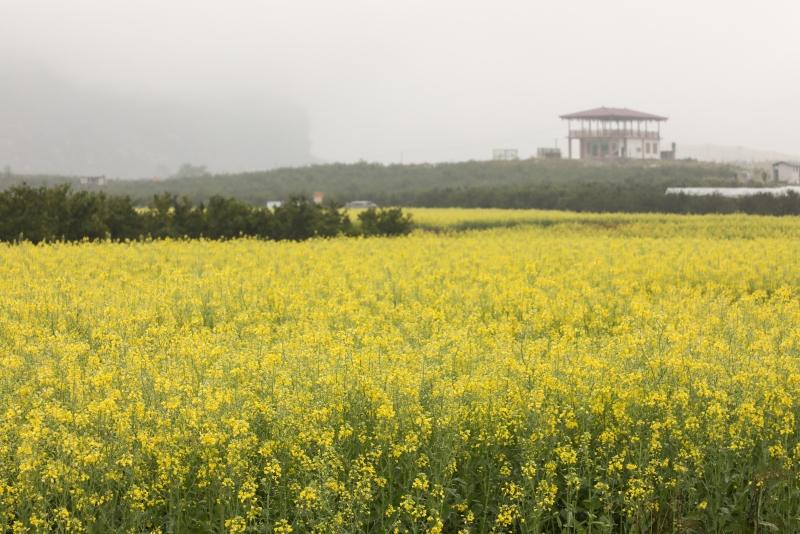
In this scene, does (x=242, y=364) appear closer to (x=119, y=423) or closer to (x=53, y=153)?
(x=119, y=423)

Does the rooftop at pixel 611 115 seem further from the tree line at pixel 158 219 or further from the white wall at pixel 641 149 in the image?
the tree line at pixel 158 219

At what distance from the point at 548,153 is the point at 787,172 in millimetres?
29922

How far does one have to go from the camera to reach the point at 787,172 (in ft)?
218

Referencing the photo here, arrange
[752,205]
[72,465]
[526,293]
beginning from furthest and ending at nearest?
[752,205] < [526,293] < [72,465]

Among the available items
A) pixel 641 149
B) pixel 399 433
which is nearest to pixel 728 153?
pixel 641 149

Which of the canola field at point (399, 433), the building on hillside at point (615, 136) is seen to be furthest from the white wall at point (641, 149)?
the canola field at point (399, 433)

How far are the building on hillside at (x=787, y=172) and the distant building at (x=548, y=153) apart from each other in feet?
89.5

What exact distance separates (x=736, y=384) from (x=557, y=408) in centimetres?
145

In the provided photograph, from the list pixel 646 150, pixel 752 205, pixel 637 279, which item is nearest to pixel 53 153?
pixel 646 150

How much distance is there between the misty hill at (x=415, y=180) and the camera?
194 ft

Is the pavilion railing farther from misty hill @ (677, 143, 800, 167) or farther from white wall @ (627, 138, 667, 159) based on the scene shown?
misty hill @ (677, 143, 800, 167)

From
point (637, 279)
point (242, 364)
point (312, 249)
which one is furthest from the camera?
point (312, 249)

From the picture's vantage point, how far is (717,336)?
745 cm

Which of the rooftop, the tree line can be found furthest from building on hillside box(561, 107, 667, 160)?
the tree line
